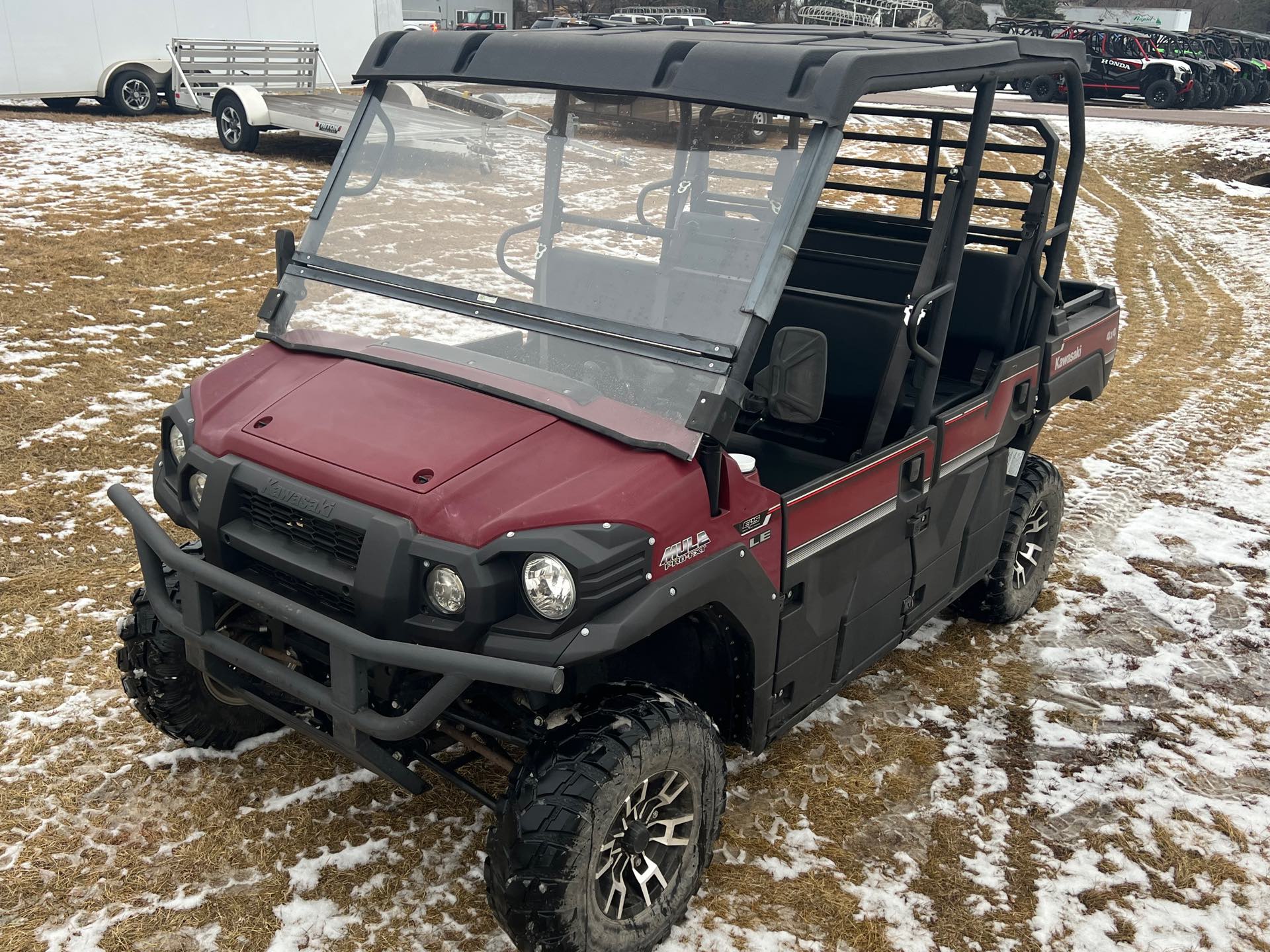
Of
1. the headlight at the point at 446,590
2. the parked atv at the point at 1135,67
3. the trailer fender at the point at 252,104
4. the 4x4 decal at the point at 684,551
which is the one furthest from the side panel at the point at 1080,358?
the parked atv at the point at 1135,67

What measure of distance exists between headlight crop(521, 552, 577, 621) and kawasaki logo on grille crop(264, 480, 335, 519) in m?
0.51

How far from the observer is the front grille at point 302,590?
261 centimetres

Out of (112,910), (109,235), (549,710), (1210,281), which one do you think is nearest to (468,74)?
(549,710)

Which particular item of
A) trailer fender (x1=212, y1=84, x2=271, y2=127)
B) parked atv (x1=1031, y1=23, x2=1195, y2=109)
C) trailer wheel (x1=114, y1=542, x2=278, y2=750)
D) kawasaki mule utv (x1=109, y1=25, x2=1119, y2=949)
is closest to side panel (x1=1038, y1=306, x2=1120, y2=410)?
kawasaki mule utv (x1=109, y1=25, x2=1119, y2=949)

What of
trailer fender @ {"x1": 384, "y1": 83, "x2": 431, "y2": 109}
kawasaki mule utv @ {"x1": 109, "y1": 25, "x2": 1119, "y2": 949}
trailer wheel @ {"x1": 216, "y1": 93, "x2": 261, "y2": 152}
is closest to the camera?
kawasaki mule utv @ {"x1": 109, "y1": 25, "x2": 1119, "y2": 949}

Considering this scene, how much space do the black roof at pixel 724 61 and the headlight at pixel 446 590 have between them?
4.54ft

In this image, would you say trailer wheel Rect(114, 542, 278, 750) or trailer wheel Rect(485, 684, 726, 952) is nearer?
trailer wheel Rect(485, 684, 726, 952)

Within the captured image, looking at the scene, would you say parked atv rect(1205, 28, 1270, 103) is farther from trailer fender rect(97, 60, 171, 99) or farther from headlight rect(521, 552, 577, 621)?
headlight rect(521, 552, 577, 621)

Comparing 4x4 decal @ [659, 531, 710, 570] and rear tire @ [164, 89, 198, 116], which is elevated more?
rear tire @ [164, 89, 198, 116]

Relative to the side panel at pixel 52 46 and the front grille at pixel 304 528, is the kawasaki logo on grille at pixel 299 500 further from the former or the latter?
→ the side panel at pixel 52 46

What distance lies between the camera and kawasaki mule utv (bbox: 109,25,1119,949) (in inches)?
99.0

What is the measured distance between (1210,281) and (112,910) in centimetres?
1200

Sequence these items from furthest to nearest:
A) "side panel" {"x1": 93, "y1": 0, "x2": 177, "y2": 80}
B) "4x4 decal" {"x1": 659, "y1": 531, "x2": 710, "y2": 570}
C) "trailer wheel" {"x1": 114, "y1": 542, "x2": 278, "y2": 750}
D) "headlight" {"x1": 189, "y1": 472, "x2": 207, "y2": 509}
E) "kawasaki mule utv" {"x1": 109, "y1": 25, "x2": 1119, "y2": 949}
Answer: "side panel" {"x1": 93, "y1": 0, "x2": 177, "y2": 80}, "trailer wheel" {"x1": 114, "y1": 542, "x2": 278, "y2": 750}, "headlight" {"x1": 189, "y1": 472, "x2": 207, "y2": 509}, "4x4 decal" {"x1": 659, "y1": 531, "x2": 710, "y2": 570}, "kawasaki mule utv" {"x1": 109, "y1": 25, "x2": 1119, "y2": 949}

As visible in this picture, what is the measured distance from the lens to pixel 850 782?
3.66 metres
